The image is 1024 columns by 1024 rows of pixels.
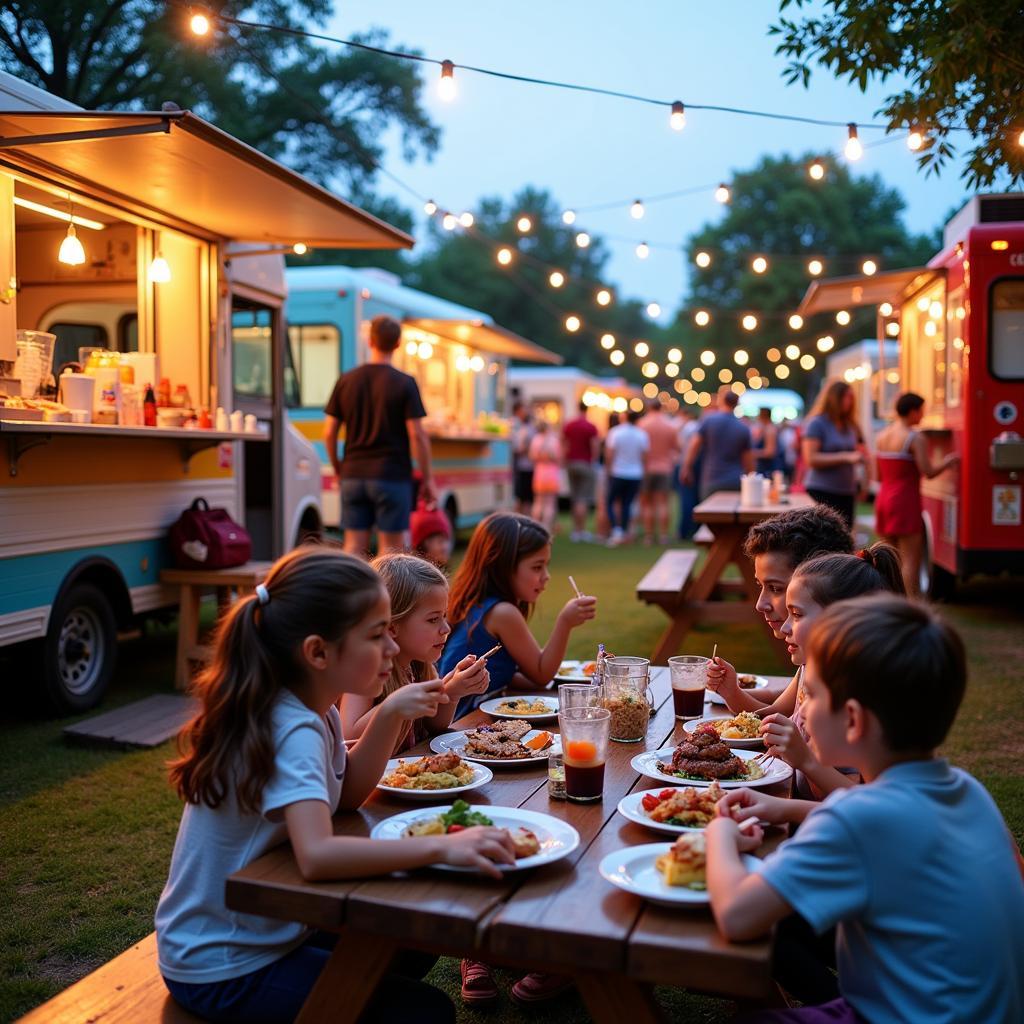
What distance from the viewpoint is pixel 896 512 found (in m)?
8.55

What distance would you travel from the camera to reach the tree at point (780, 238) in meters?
44.5

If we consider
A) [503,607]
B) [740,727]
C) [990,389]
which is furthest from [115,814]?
[990,389]

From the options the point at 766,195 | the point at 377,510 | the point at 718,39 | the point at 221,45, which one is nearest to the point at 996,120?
the point at 377,510

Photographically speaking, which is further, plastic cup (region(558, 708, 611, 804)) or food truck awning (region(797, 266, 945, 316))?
food truck awning (region(797, 266, 945, 316))

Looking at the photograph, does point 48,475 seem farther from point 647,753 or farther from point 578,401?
point 578,401

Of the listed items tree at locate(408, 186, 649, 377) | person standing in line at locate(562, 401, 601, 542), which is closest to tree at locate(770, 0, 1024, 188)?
person standing in line at locate(562, 401, 601, 542)

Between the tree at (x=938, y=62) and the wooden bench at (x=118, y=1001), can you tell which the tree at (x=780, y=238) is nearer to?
the tree at (x=938, y=62)

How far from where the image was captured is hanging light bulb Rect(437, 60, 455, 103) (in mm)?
6898

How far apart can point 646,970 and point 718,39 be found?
14.7m

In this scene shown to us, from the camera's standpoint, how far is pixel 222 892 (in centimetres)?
197

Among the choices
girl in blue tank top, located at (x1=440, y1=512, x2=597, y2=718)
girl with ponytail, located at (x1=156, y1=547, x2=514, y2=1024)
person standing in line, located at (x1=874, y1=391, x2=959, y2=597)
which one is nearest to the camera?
girl with ponytail, located at (x1=156, y1=547, x2=514, y2=1024)

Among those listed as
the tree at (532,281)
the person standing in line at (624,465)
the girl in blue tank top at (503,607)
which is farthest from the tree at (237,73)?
the tree at (532,281)

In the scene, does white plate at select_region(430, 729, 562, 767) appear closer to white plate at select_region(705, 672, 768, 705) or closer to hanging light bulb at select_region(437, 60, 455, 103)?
white plate at select_region(705, 672, 768, 705)

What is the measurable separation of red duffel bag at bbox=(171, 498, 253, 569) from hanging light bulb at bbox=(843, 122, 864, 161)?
16.8ft
